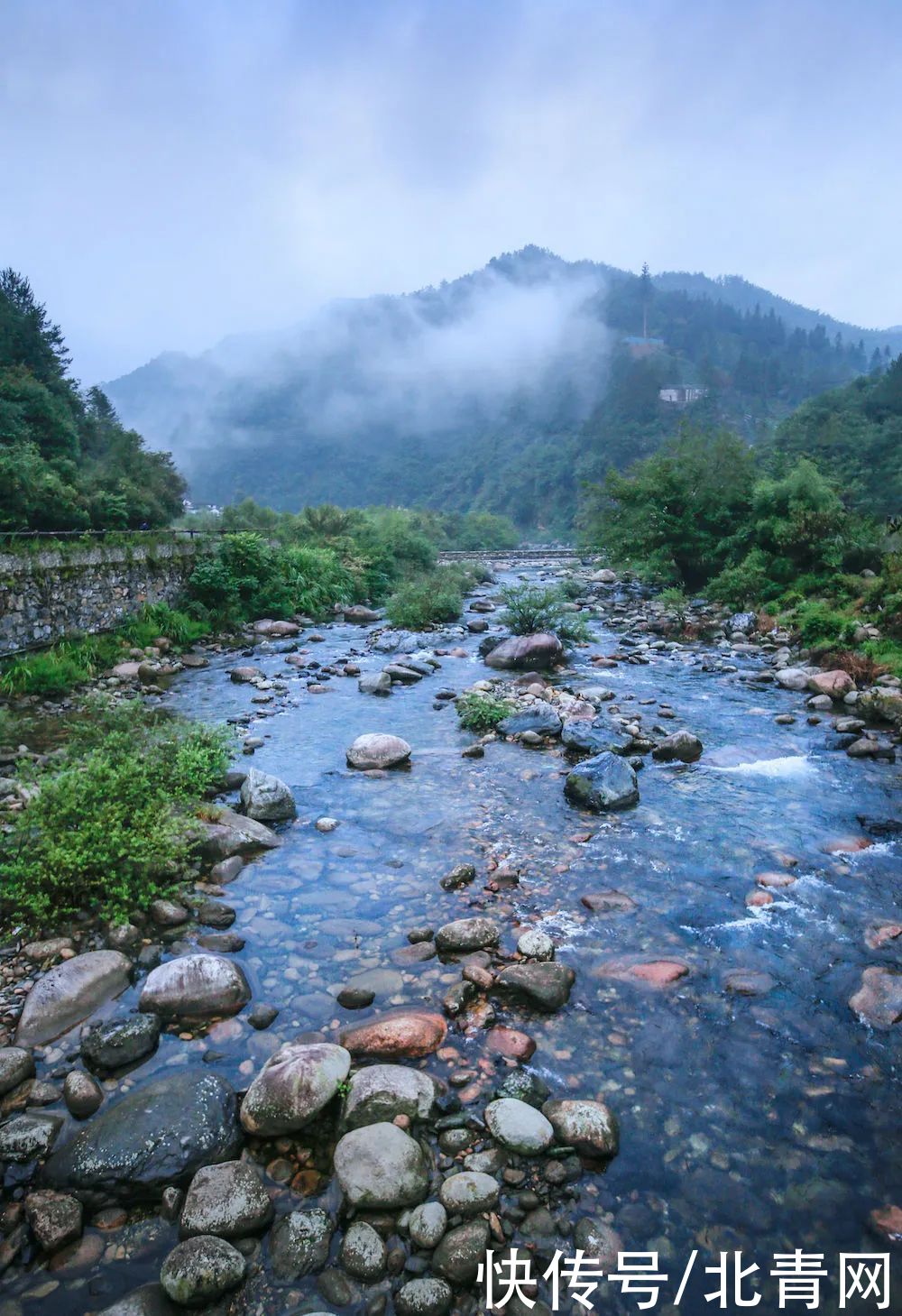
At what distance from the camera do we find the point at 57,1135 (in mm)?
3146

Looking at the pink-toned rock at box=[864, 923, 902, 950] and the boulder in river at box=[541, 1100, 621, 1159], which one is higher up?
the boulder in river at box=[541, 1100, 621, 1159]

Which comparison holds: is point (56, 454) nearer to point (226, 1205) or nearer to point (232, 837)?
point (232, 837)

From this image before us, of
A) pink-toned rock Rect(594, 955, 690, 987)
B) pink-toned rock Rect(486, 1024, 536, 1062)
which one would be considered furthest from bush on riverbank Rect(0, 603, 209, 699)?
pink-toned rock Rect(594, 955, 690, 987)

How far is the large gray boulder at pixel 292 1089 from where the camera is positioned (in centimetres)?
319

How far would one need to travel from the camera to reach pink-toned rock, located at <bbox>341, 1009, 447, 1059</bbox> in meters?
3.71

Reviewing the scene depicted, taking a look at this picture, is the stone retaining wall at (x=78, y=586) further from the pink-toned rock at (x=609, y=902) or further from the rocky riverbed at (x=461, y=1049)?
the pink-toned rock at (x=609, y=902)

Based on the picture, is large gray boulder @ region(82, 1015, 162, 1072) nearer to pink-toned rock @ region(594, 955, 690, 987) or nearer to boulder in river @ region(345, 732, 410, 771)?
pink-toned rock @ region(594, 955, 690, 987)

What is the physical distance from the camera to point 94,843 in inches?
190

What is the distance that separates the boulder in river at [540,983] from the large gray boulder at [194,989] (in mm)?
1632

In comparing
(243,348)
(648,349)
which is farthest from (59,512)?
(243,348)

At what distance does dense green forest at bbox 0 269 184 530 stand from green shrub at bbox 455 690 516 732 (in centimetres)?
1307

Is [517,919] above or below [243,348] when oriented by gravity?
below

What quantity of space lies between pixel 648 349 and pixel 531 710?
11167 cm

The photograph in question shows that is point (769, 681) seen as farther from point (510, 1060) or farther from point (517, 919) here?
point (510, 1060)
